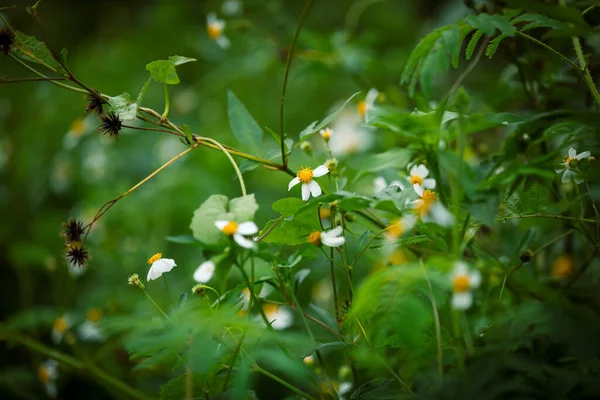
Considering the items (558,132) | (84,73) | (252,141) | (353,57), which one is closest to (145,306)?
(252,141)

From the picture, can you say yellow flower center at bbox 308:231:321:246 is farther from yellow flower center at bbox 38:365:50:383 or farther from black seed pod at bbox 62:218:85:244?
yellow flower center at bbox 38:365:50:383

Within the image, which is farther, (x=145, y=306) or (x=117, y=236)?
(x=117, y=236)

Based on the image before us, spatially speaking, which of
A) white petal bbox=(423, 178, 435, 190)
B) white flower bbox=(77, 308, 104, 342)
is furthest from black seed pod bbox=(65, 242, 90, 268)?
white flower bbox=(77, 308, 104, 342)

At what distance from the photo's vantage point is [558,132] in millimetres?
579

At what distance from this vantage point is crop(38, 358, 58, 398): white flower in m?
1.05

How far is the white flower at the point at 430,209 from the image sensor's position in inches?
18.1

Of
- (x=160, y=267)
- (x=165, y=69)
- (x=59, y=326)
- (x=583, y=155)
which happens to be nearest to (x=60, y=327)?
(x=59, y=326)

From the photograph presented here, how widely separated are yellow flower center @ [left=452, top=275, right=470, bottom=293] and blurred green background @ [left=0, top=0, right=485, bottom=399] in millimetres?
562

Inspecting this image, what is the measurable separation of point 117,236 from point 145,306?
1.42 feet

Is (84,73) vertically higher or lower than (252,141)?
lower

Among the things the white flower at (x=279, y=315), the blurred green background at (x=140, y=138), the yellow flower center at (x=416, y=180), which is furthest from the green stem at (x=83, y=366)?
the yellow flower center at (x=416, y=180)

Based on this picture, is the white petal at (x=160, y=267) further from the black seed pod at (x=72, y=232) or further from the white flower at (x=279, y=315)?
the white flower at (x=279, y=315)

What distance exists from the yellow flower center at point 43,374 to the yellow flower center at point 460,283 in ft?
3.35

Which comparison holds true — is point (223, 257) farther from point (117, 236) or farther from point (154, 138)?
point (154, 138)
